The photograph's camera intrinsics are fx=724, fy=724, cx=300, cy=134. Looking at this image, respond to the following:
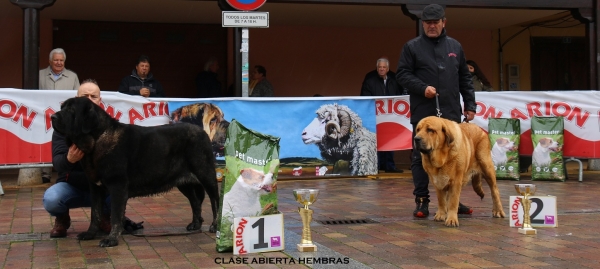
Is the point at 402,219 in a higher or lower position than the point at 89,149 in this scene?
lower

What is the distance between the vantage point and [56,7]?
12.4 m

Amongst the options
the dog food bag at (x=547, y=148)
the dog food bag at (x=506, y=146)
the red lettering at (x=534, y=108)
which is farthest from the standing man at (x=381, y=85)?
the dog food bag at (x=547, y=148)

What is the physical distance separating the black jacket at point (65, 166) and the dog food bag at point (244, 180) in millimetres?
1358

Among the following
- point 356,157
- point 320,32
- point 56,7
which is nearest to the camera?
point 356,157

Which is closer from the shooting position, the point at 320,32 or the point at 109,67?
the point at 109,67

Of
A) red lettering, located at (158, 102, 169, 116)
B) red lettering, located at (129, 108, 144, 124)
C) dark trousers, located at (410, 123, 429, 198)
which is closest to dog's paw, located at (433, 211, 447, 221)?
dark trousers, located at (410, 123, 429, 198)

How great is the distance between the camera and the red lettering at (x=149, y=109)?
32.6ft

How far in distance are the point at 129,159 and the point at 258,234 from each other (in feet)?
3.98

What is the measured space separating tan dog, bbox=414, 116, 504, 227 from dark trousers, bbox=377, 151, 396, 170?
5.07 m

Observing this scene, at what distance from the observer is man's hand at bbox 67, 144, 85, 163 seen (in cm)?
529

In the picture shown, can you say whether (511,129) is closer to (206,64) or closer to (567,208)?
(567,208)

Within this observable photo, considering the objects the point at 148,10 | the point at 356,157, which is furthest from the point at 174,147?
the point at 148,10

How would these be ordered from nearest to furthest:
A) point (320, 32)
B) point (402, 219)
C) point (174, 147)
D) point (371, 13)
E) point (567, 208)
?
point (174, 147) < point (402, 219) < point (567, 208) < point (371, 13) < point (320, 32)

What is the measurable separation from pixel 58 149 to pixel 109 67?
884cm
